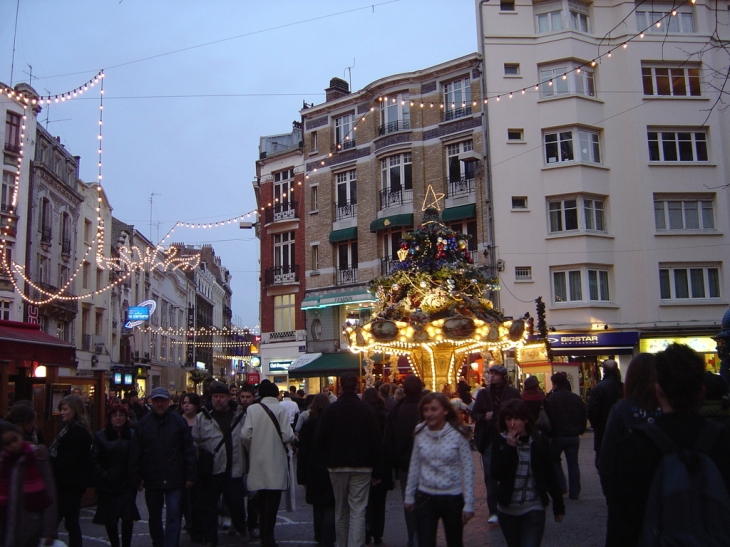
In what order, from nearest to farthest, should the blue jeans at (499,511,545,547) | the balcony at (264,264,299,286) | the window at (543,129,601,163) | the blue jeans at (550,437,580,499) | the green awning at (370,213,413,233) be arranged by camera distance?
the blue jeans at (499,511,545,547)
the blue jeans at (550,437,580,499)
the window at (543,129,601,163)
the green awning at (370,213,413,233)
the balcony at (264,264,299,286)

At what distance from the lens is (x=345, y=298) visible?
31688mm

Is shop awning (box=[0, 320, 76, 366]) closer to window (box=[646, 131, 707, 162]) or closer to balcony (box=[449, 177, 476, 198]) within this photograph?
balcony (box=[449, 177, 476, 198])

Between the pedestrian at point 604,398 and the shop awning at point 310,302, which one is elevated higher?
the shop awning at point 310,302

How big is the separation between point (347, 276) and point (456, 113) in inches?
317

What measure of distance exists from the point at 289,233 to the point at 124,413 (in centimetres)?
2714

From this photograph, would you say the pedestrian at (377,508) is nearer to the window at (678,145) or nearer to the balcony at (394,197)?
the balcony at (394,197)

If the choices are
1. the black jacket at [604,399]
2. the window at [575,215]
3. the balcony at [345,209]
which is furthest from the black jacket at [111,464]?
the balcony at [345,209]

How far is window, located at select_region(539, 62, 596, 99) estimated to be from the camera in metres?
28.1

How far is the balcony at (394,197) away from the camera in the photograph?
3052 cm

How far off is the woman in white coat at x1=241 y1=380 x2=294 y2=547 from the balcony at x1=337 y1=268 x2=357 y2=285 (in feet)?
76.8

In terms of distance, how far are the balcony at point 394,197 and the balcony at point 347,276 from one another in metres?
2.98

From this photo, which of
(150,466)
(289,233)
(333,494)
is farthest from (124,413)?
(289,233)

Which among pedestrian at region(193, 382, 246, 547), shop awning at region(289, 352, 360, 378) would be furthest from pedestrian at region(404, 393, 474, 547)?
shop awning at region(289, 352, 360, 378)

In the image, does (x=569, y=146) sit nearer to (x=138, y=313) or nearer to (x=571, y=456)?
(x=571, y=456)
